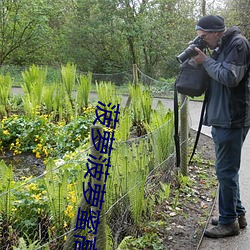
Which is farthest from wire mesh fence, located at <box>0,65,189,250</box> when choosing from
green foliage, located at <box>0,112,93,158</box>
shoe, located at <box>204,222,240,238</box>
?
green foliage, located at <box>0,112,93,158</box>

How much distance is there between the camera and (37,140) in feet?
18.9

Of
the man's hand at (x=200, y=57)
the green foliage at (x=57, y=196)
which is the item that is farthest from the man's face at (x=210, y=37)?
the green foliage at (x=57, y=196)

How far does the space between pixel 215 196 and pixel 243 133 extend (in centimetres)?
141

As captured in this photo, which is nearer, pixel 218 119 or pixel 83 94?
pixel 218 119

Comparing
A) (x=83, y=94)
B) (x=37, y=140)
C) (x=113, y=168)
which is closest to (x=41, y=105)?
(x=83, y=94)

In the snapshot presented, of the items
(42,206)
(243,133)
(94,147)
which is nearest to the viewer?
(94,147)

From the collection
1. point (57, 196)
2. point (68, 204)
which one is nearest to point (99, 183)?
point (57, 196)

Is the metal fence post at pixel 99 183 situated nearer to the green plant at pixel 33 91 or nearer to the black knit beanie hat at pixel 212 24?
the black knit beanie hat at pixel 212 24

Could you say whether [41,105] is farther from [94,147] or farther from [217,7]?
[217,7]

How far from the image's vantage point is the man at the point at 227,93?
9.39 feet

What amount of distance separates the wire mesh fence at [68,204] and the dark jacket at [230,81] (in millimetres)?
827

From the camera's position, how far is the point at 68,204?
9.33ft

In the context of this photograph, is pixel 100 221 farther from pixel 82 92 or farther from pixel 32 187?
pixel 82 92

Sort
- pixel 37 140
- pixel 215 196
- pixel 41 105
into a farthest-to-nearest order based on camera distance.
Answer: pixel 41 105 → pixel 37 140 → pixel 215 196
